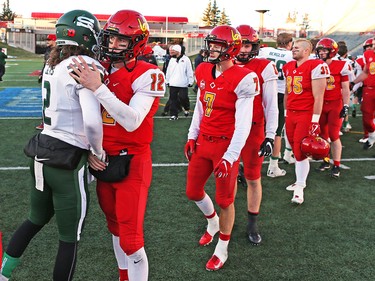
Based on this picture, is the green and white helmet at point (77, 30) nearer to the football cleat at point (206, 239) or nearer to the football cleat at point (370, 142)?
the football cleat at point (206, 239)

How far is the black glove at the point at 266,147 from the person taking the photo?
365 centimetres

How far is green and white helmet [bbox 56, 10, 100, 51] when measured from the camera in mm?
2471

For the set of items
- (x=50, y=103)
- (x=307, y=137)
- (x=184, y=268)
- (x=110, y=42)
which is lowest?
(x=184, y=268)

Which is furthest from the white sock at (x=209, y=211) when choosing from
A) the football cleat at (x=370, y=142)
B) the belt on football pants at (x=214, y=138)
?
the football cleat at (x=370, y=142)

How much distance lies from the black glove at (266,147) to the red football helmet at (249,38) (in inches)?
32.6

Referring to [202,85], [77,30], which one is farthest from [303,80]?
[77,30]

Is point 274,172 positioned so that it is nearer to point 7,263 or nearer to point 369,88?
point 369,88

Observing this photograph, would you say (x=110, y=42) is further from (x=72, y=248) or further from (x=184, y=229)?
(x=184, y=229)

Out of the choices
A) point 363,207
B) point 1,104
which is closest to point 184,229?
point 363,207

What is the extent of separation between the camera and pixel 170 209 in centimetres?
464

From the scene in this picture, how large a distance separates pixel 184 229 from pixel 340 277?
4.97 feet

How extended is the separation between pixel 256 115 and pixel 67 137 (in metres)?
2.02

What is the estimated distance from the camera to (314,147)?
14.9 ft

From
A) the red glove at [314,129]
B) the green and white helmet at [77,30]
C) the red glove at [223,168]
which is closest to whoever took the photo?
the green and white helmet at [77,30]
